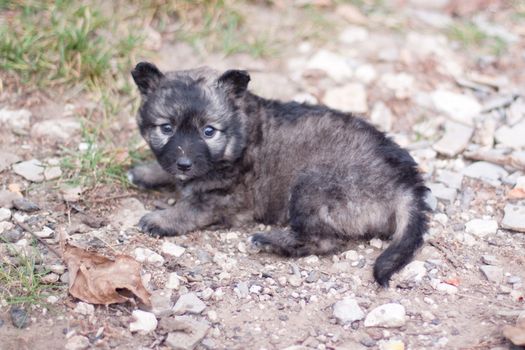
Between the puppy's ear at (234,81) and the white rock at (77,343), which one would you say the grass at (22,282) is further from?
the puppy's ear at (234,81)

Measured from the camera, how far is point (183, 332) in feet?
13.4

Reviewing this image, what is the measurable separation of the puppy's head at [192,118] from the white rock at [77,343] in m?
1.42

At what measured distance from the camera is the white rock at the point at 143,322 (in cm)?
412

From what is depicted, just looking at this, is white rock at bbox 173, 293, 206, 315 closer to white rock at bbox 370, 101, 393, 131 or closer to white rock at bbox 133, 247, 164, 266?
white rock at bbox 133, 247, 164, 266

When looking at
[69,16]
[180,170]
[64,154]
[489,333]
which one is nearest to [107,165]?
[64,154]

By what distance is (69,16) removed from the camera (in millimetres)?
6691

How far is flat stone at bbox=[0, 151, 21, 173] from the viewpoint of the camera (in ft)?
18.5

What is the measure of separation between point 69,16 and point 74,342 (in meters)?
3.61

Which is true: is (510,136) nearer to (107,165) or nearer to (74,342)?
(107,165)

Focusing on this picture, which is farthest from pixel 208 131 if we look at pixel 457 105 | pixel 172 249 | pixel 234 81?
pixel 457 105

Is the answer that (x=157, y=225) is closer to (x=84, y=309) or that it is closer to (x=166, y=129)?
(x=166, y=129)

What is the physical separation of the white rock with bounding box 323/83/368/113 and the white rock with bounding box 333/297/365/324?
253 cm

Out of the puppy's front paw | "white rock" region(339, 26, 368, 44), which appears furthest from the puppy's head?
"white rock" region(339, 26, 368, 44)

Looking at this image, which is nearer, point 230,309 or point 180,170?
point 230,309
